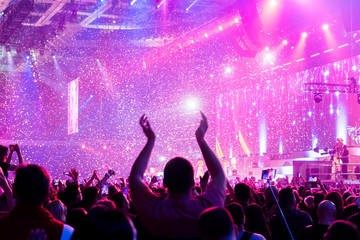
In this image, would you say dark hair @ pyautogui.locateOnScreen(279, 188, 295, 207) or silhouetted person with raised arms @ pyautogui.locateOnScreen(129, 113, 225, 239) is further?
dark hair @ pyautogui.locateOnScreen(279, 188, 295, 207)

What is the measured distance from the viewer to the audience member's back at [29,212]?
2186 mm

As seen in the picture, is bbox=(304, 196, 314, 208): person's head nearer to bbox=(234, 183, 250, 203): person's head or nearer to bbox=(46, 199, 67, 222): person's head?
bbox=(234, 183, 250, 203): person's head

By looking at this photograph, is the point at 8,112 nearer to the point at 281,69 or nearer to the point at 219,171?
the point at 281,69

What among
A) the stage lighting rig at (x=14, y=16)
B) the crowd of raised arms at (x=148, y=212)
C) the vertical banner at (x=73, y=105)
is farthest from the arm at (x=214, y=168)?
the vertical banner at (x=73, y=105)

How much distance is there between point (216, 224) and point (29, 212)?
0.83 m

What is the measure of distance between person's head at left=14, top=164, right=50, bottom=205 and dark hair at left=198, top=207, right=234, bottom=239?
74 cm

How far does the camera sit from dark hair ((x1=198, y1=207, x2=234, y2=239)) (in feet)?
7.07

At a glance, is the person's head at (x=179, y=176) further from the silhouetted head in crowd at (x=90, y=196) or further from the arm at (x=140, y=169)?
the silhouetted head in crowd at (x=90, y=196)

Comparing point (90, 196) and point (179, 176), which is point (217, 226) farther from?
point (90, 196)

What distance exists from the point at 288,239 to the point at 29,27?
74.0 feet

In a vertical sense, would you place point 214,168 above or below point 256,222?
above

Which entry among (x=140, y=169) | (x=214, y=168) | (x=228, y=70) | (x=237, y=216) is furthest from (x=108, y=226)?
(x=228, y=70)

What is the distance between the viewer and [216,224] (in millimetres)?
2162

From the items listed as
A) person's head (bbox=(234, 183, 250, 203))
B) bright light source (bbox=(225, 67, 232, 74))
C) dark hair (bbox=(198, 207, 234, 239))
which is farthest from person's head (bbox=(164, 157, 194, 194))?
bright light source (bbox=(225, 67, 232, 74))
